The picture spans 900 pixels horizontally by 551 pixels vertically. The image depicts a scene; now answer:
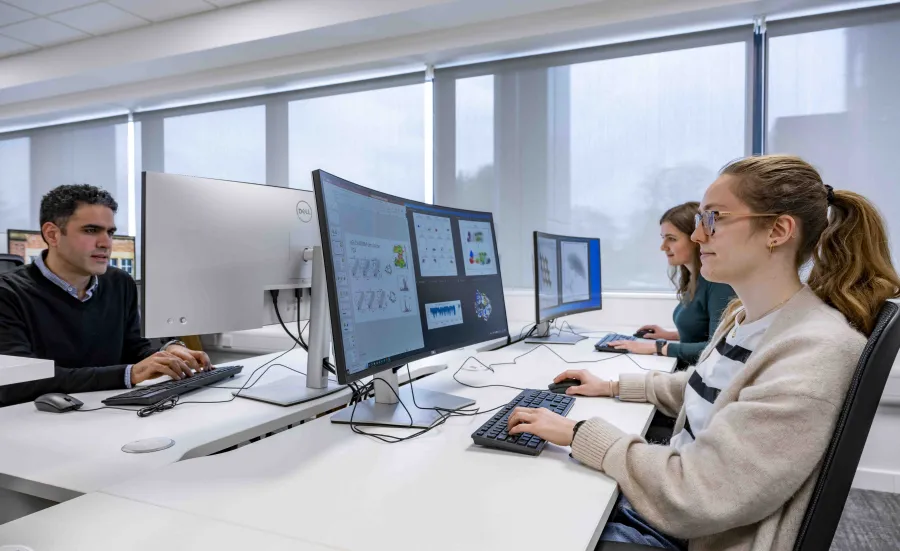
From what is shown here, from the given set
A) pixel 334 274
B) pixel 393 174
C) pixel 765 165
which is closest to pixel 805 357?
pixel 765 165

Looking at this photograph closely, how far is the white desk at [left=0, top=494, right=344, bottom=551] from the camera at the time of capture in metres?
0.65

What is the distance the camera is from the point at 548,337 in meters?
2.51

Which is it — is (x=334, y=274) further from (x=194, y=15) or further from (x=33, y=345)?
(x=194, y=15)

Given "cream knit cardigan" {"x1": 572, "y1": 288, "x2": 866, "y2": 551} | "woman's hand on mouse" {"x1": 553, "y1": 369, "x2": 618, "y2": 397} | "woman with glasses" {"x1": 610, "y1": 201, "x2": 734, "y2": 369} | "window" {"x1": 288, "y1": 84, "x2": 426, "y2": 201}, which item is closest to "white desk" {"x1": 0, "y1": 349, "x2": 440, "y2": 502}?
"woman's hand on mouse" {"x1": 553, "y1": 369, "x2": 618, "y2": 397}

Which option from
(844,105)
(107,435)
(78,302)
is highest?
(844,105)

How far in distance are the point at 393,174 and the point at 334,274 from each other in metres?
3.21

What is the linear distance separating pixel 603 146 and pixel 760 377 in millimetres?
2833

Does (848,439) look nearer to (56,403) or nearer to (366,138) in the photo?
(56,403)

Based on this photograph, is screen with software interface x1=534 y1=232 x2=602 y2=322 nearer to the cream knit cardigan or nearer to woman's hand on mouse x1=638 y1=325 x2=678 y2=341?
woman's hand on mouse x1=638 y1=325 x2=678 y2=341

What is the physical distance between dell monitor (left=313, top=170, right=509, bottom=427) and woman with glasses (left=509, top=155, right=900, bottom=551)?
0.30 m

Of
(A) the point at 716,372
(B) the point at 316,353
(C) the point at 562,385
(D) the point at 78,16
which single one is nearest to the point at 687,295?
(C) the point at 562,385

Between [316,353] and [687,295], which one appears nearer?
[316,353]

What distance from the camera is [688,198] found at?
3244 mm

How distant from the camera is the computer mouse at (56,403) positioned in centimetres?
126
